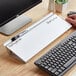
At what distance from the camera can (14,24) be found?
1244mm

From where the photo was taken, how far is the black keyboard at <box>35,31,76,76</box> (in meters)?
0.94

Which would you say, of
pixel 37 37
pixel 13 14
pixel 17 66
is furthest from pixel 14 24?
pixel 17 66

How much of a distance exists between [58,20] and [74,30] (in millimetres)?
111

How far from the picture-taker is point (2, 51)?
109 centimetres

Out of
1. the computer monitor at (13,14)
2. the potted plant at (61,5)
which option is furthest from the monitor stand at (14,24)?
the potted plant at (61,5)

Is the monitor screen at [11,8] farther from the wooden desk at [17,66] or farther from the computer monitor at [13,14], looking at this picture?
the wooden desk at [17,66]

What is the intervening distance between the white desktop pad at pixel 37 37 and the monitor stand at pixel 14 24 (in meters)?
0.11

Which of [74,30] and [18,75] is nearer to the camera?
[18,75]

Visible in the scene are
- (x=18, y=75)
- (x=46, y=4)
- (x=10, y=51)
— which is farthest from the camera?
(x=46, y=4)

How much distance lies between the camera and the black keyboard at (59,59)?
0.94 m

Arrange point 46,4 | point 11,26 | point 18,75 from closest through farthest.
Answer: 1. point 18,75
2. point 11,26
3. point 46,4

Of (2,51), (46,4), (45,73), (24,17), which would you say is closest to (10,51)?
(2,51)

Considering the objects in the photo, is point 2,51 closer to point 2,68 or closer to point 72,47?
point 2,68

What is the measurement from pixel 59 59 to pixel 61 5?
0.49 metres
